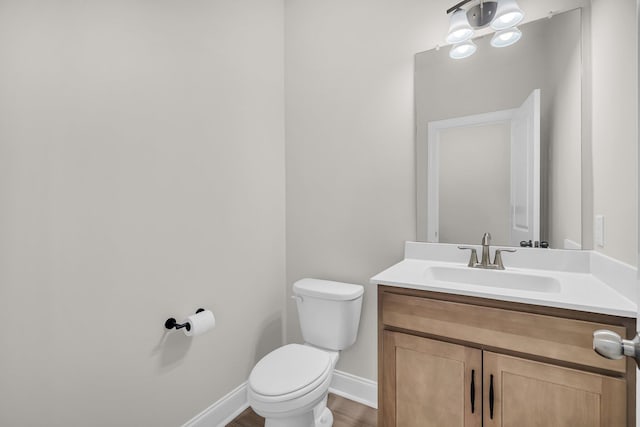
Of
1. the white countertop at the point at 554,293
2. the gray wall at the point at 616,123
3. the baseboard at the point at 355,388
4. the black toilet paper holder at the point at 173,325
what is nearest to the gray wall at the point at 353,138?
the baseboard at the point at 355,388

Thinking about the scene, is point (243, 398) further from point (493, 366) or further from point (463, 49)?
point (463, 49)

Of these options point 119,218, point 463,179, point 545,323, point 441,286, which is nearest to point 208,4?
point 119,218

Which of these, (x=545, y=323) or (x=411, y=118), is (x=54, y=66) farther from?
(x=545, y=323)

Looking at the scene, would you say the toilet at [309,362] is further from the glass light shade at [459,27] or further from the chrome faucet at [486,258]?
the glass light shade at [459,27]

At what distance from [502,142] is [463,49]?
507 mm

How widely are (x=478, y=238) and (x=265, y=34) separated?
1775 mm

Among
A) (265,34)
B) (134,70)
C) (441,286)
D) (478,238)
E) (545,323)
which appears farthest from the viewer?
(265,34)

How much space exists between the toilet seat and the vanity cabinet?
0.29m

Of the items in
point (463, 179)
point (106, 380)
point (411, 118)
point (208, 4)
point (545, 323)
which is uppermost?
point (208, 4)

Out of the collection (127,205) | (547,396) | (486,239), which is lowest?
(547,396)

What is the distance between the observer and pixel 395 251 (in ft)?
6.15

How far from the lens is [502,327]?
3.75ft

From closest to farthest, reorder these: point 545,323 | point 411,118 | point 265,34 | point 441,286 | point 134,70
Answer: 1. point 545,323
2. point 441,286
3. point 134,70
4. point 411,118
5. point 265,34

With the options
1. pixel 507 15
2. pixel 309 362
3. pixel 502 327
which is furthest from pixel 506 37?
pixel 309 362
